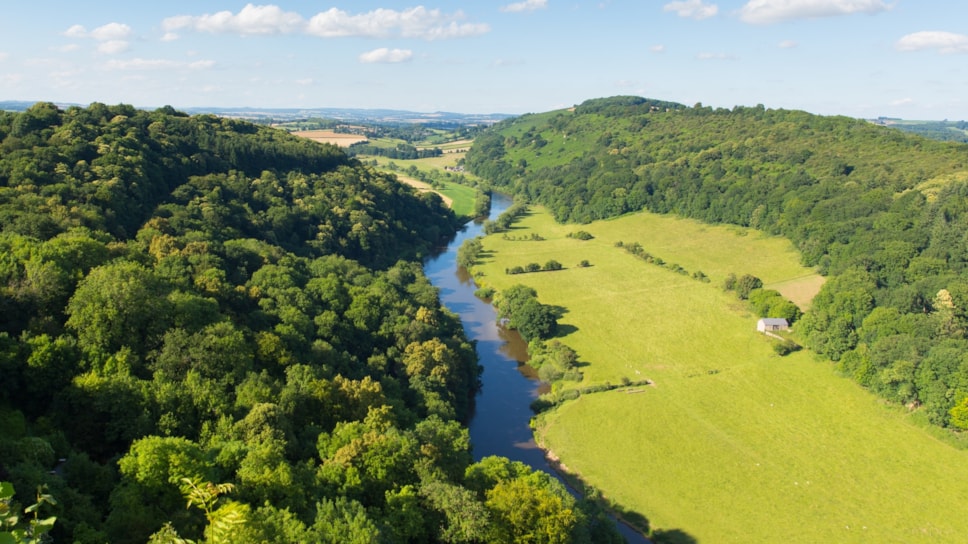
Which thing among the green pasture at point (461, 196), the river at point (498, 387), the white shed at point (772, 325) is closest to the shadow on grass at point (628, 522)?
the river at point (498, 387)

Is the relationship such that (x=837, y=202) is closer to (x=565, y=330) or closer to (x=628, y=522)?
(x=565, y=330)

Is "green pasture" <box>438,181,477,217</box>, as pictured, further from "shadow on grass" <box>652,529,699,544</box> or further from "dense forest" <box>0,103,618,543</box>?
"shadow on grass" <box>652,529,699,544</box>

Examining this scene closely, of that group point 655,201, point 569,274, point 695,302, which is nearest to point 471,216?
point 655,201

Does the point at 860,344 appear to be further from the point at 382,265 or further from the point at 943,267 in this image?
the point at 382,265

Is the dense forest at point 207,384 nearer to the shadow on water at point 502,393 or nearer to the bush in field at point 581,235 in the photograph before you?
the shadow on water at point 502,393

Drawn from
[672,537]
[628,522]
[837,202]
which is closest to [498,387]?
[628,522]
